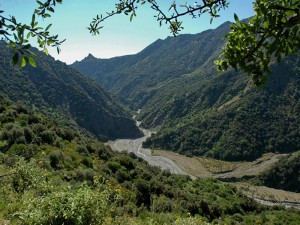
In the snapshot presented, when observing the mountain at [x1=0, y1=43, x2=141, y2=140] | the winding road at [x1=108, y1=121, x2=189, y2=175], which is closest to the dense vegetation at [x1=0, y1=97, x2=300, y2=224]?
the winding road at [x1=108, y1=121, x2=189, y2=175]

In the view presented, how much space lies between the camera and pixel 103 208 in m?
5.95

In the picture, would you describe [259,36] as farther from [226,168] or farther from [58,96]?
[58,96]

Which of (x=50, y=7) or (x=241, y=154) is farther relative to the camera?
(x=241, y=154)

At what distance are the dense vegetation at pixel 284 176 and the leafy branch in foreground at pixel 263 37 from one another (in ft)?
267

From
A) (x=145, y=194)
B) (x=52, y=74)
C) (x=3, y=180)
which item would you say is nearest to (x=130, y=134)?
(x=52, y=74)

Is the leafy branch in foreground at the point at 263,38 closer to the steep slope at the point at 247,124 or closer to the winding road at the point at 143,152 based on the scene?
the winding road at the point at 143,152

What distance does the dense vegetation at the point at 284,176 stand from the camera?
77938mm

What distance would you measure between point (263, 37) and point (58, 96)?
428 ft

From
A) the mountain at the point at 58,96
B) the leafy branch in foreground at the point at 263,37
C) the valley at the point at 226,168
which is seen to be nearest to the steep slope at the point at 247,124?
the valley at the point at 226,168

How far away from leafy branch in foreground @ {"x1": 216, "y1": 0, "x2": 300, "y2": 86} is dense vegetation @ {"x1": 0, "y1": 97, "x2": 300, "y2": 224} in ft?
8.17

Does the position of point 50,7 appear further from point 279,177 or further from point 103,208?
point 279,177

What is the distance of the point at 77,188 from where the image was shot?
39.5 feet

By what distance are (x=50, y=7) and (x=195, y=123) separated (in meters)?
127

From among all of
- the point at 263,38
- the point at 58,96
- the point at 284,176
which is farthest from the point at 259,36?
the point at 58,96
